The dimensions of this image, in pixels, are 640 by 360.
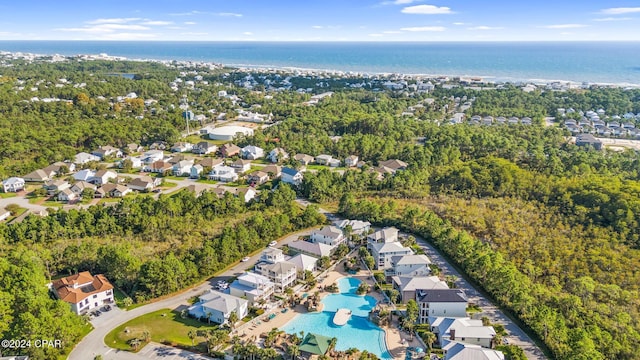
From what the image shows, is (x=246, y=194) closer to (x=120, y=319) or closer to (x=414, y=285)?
(x=120, y=319)

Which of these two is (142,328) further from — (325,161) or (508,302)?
(325,161)

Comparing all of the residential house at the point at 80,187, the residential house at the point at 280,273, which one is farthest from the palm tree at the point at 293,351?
the residential house at the point at 80,187

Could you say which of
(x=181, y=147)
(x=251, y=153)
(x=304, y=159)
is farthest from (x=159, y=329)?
(x=181, y=147)

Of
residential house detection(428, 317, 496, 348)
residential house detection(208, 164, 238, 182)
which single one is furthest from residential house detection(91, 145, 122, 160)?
residential house detection(428, 317, 496, 348)

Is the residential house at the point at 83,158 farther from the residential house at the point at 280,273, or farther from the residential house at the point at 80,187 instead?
the residential house at the point at 280,273

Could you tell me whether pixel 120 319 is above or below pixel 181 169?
below

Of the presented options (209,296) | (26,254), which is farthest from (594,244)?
(26,254)

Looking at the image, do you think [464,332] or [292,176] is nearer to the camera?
[464,332]
